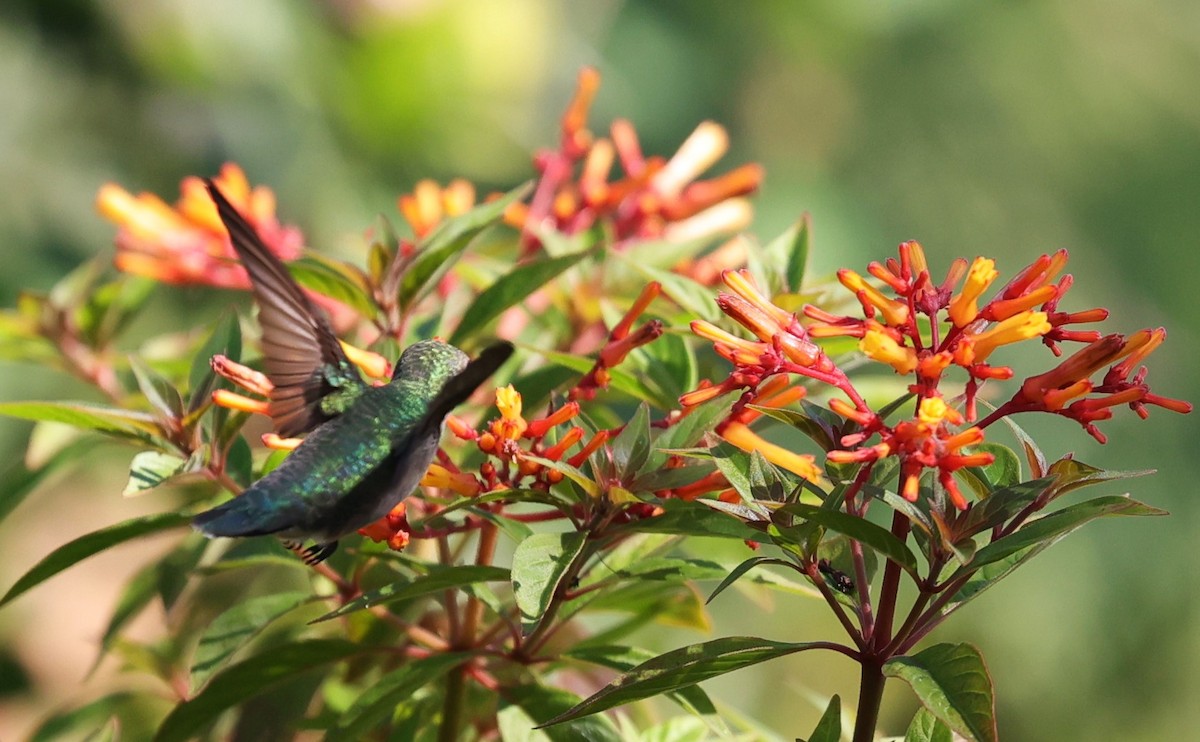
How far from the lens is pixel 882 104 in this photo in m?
3.41

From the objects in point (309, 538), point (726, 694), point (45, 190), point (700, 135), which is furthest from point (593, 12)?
point (309, 538)

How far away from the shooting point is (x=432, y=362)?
632 mm

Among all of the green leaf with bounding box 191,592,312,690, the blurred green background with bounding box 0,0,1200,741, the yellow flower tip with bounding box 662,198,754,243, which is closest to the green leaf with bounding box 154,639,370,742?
the green leaf with bounding box 191,592,312,690

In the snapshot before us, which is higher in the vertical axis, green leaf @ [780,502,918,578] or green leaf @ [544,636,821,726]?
green leaf @ [780,502,918,578]

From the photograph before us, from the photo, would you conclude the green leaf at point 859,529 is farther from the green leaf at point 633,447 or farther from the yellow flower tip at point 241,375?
the yellow flower tip at point 241,375

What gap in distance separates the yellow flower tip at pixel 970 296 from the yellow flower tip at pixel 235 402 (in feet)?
1.08

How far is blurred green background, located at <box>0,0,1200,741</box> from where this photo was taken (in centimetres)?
229

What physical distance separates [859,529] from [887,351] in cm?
8

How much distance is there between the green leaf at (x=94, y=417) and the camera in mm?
613

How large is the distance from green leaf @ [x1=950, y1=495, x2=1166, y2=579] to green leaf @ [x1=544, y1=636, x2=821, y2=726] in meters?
0.08

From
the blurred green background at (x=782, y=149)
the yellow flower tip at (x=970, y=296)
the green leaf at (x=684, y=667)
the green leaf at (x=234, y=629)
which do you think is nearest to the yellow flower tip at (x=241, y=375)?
the green leaf at (x=234, y=629)

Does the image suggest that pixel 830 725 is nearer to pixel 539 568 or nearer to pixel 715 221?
pixel 539 568

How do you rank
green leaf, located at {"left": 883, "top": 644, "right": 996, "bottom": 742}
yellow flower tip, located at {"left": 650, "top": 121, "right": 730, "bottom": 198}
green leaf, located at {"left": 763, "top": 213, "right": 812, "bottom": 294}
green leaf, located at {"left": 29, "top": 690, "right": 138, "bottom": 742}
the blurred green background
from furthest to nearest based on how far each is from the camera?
the blurred green background
yellow flower tip, located at {"left": 650, "top": 121, "right": 730, "bottom": 198}
green leaf, located at {"left": 29, "top": 690, "right": 138, "bottom": 742}
green leaf, located at {"left": 763, "top": 213, "right": 812, "bottom": 294}
green leaf, located at {"left": 883, "top": 644, "right": 996, "bottom": 742}

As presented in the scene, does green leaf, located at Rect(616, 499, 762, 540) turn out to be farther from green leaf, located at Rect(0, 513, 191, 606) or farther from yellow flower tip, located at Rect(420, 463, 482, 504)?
green leaf, located at Rect(0, 513, 191, 606)
